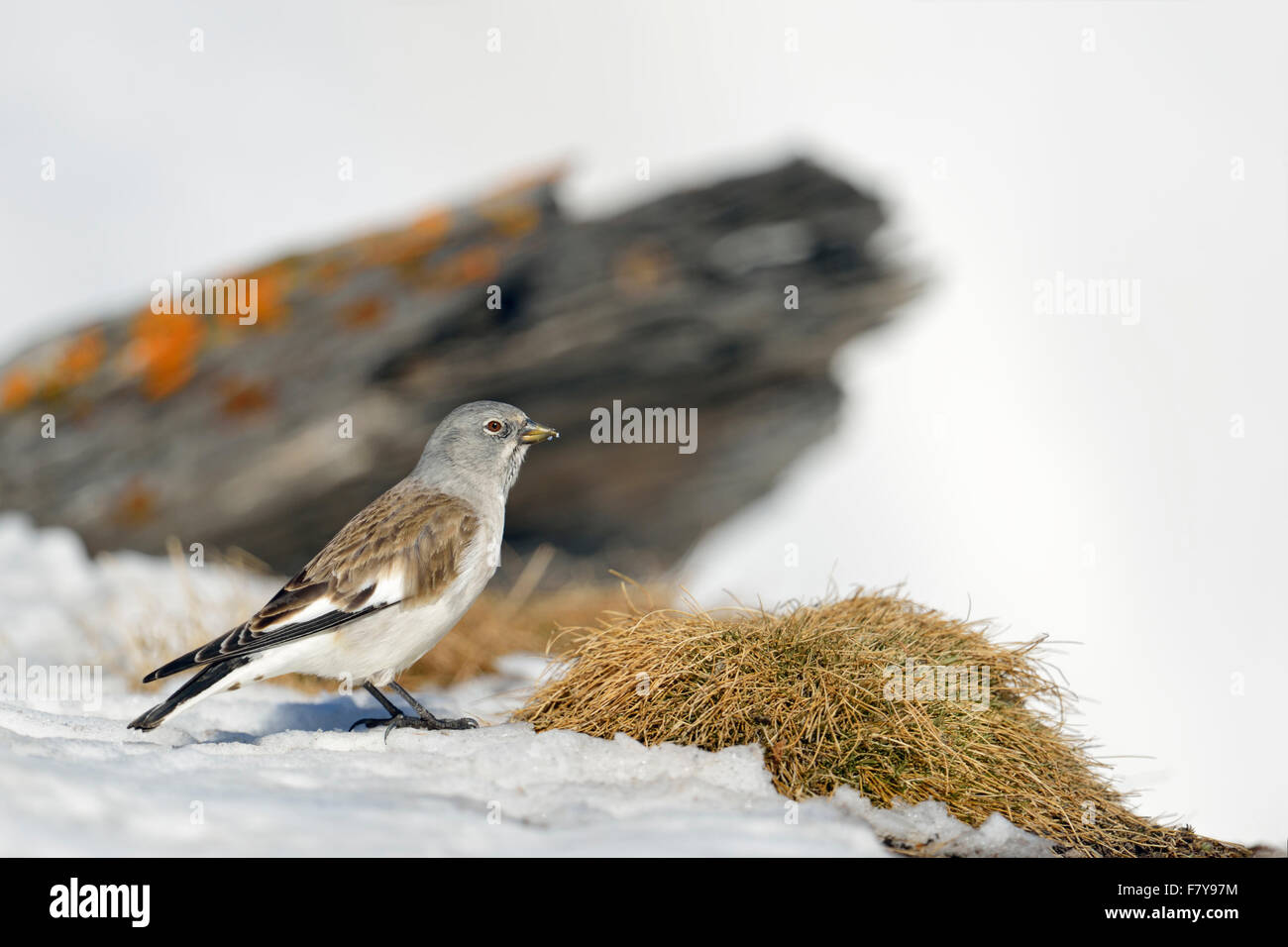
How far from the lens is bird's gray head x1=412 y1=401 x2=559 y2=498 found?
5.34m

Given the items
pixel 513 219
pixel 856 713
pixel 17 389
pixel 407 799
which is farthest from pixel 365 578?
pixel 17 389

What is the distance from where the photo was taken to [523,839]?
3.42 meters

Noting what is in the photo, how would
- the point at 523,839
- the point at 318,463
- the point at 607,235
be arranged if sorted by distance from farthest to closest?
1. the point at 607,235
2. the point at 318,463
3. the point at 523,839

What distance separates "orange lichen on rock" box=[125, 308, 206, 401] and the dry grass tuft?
20.7 ft

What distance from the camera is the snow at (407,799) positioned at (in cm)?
325

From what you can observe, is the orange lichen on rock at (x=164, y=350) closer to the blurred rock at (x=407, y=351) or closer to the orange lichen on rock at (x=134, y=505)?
the blurred rock at (x=407, y=351)

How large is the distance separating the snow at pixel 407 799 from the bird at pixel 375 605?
0.30 meters

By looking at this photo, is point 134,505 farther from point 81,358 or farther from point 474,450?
point 474,450

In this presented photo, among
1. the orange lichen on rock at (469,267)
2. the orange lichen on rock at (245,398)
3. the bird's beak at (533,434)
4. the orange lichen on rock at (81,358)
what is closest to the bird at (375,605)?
the bird's beak at (533,434)

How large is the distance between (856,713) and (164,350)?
26.1 ft
